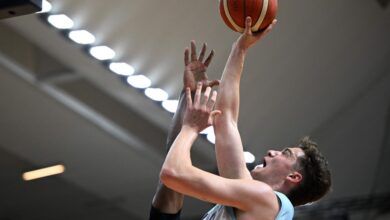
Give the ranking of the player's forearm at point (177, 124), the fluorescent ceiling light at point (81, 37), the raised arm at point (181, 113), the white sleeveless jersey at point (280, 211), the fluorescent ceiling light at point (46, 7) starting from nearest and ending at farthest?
the white sleeveless jersey at point (280, 211)
the raised arm at point (181, 113)
the player's forearm at point (177, 124)
the fluorescent ceiling light at point (46, 7)
the fluorescent ceiling light at point (81, 37)

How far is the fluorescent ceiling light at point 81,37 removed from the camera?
670 centimetres

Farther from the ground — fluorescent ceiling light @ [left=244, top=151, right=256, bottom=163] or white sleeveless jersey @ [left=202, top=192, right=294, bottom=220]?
white sleeveless jersey @ [left=202, top=192, right=294, bottom=220]

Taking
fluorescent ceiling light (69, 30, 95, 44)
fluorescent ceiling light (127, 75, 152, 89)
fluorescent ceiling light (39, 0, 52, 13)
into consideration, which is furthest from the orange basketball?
fluorescent ceiling light (127, 75, 152, 89)

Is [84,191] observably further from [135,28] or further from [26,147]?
[135,28]

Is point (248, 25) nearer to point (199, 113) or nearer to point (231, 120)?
point (231, 120)

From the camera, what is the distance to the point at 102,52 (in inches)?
274

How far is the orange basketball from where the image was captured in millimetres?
3596

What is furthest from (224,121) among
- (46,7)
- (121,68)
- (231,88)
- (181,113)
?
(121,68)

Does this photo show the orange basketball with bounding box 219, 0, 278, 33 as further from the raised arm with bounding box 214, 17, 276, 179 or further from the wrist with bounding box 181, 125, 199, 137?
the wrist with bounding box 181, 125, 199, 137

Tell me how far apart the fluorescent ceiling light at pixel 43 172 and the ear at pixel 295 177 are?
586 cm

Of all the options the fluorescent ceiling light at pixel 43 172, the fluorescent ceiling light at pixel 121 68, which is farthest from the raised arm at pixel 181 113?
the fluorescent ceiling light at pixel 43 172

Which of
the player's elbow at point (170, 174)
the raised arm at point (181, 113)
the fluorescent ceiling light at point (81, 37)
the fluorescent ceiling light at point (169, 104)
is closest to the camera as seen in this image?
the player's elbow at point (170, 174)

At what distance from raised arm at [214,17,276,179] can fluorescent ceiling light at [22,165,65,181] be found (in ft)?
19.3

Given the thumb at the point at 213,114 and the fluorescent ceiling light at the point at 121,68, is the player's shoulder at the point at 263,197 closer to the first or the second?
the thumb at the point at 213,114
